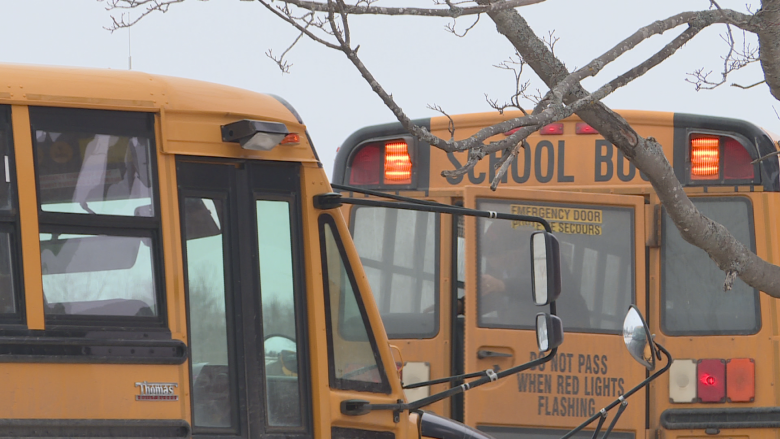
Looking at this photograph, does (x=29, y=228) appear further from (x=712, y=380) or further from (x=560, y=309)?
(x=712, y=380)

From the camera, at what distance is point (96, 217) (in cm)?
286

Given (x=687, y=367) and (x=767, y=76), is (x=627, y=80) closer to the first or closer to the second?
(x=767, y=76)

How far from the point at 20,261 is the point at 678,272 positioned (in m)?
3.93

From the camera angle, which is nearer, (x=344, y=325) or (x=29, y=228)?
(x=29, y=228)

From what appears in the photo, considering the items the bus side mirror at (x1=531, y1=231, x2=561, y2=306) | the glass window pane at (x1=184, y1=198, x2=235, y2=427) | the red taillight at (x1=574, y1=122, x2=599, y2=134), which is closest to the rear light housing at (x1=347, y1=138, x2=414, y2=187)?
the red taillight at (x1=574, y1=122, x2=599, y2=134)

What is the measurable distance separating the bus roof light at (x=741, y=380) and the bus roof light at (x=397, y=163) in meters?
2.14

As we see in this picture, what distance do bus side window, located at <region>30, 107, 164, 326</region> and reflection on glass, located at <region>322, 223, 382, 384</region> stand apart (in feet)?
1.98

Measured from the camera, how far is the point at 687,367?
547 cm

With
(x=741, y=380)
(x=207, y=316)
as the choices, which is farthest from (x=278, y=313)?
(x=741, y=380)

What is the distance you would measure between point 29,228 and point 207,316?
597 millimetres

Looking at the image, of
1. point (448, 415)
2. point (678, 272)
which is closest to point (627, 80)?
point (678, 272)

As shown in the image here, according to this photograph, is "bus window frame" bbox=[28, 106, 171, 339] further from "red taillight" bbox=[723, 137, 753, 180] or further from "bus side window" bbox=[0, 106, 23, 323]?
"red taillight" bbox=[723, 137, 753, 180]

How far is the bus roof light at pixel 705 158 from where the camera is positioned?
18.3 feet

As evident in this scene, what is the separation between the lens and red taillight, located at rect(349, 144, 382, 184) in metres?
5.89
